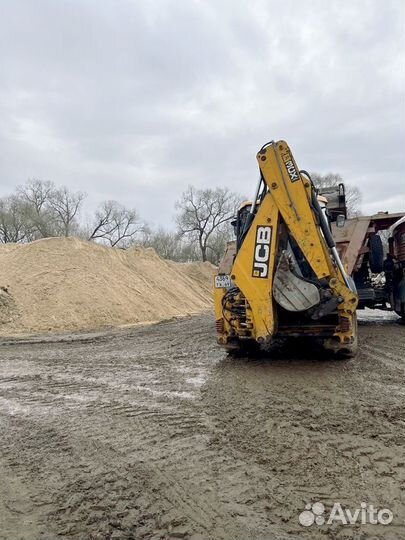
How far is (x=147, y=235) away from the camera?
57781 mm

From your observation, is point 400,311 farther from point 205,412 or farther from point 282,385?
point 205,412

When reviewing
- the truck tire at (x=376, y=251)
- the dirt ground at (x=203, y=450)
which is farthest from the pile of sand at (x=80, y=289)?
the truck tire at (x=376, y=251)

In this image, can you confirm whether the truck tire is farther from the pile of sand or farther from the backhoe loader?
the pile of sand

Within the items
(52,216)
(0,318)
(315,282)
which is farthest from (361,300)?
(52,216)

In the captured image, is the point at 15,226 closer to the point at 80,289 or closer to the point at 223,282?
the point at 80,289

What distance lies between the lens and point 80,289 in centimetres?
1733

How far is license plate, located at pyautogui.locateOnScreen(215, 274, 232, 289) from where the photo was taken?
6547mm


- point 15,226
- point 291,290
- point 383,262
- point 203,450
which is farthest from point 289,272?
point 15,226

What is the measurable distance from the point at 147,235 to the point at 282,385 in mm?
53710

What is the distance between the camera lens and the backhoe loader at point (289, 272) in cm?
576

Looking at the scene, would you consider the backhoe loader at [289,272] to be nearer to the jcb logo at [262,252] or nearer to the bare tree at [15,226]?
the jcb logo at [262,252]

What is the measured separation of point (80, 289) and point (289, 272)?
13131mm

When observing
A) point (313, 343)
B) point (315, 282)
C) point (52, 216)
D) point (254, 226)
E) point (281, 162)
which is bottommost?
point (313, 343)

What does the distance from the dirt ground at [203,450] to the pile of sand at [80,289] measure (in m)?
9.34
